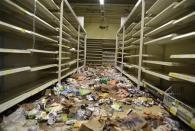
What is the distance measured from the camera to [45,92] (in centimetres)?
353

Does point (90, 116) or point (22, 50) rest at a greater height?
point (22, 50)

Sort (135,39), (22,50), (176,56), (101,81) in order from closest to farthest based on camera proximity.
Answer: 1. (176,56)
2. (22,50)
3. (101,81)
4. (135,39)

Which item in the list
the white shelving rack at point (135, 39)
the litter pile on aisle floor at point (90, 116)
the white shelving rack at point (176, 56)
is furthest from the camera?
the white shelving rack at point (135, 39)

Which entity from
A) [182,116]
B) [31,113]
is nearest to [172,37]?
[182,116]

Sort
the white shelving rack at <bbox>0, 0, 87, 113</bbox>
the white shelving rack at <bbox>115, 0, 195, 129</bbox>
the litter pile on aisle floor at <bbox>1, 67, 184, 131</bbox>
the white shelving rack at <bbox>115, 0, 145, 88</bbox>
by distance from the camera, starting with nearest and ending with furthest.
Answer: the litter pile on aisle floor at <bbox>1, 67, 184, 131</bbox> → the white shelving rack at <bbox>115, 0, 195, 129</bbox> → the white shelving rack at <bbox>0, 0, 87, 113</bbox> → the white shelving rack at <bbox>115, 0, 145, 88</bbox>

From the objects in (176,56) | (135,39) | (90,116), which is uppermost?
(135,39)

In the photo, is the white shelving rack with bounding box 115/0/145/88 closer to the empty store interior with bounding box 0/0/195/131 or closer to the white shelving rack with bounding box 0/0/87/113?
the empty store interior with bounding box 0/0/195/131

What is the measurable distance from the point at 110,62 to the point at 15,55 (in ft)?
27.9

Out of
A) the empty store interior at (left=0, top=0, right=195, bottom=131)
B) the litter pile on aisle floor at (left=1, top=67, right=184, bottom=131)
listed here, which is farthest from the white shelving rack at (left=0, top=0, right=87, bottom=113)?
the litter pile on aisle floor at (left=1, top=67, right=184, bottom=131)

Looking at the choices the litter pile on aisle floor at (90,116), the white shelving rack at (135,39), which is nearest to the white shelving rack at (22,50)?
the litter pile on aisle floor at (90,116)

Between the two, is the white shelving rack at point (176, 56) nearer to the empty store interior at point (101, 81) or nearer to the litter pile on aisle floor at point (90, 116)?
the empty store interior at point (101, 81)

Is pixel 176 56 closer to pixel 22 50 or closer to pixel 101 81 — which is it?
pixel 22 50

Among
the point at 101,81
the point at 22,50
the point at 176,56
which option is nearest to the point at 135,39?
the point at 101,81

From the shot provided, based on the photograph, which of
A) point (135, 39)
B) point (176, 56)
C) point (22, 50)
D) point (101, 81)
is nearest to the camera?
point (176, 56)
